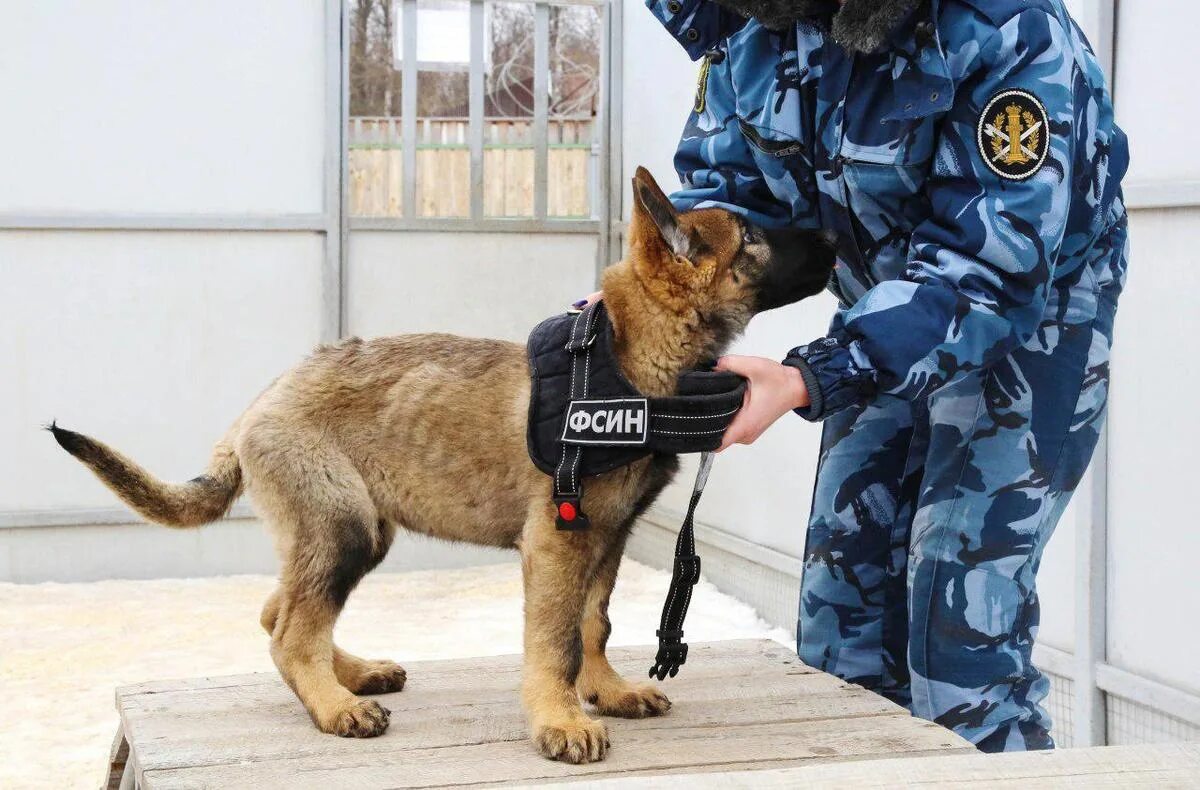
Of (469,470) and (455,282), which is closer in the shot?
(469,470)

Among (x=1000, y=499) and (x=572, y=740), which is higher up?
(x=1000, y=499)

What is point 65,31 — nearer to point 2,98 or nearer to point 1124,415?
point 2,98

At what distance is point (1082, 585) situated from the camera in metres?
3.98

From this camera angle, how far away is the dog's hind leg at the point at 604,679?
2734 mm

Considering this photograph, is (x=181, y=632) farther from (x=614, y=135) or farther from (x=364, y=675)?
(x=614, y=135)

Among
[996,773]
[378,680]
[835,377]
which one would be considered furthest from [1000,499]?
[378,680]

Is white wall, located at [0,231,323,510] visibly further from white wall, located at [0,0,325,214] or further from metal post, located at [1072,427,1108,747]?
metal post, located at [1072,427,1108,747]

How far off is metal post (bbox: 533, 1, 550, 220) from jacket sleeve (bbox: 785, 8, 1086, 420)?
5.37m

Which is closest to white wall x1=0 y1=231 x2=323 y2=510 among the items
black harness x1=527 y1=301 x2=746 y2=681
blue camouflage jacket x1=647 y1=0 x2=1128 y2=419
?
black harness x1=527 y1=301 x2=746 y2=681

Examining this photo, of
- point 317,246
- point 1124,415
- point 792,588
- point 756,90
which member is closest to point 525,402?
point 756,90

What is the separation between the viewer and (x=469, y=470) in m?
2.73

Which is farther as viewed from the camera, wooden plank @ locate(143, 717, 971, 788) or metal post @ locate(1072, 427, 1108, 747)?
metal post @ locate(1072, 427, 1108, 747)

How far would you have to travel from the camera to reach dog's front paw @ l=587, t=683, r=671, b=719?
2.73m

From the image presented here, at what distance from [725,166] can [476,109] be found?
16.0ft
